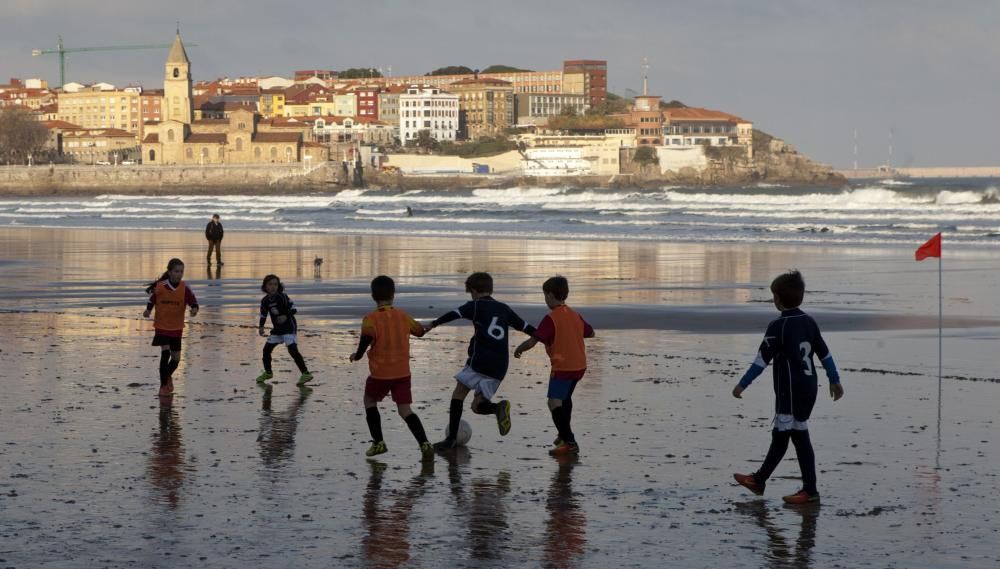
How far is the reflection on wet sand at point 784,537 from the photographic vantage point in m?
5.92

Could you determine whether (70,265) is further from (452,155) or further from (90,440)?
(452,155)

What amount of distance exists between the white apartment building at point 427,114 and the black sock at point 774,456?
16562 cm

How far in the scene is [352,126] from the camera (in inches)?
6447

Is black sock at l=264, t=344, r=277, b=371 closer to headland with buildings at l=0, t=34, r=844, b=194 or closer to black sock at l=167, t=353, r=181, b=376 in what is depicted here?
black sock at l=167, t=353, r=181, b=376

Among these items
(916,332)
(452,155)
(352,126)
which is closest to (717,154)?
(452,155)

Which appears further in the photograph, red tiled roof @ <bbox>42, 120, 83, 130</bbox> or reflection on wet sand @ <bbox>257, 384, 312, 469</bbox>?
red tiled roof @ <bbox>42, 120, 83, 130</bbox>

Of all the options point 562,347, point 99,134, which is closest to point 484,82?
point 99,134

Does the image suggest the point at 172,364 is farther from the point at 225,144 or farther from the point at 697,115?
the point at 697,115

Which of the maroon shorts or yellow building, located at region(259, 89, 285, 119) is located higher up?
yellow building, located at region(259, 89, 285, 119)

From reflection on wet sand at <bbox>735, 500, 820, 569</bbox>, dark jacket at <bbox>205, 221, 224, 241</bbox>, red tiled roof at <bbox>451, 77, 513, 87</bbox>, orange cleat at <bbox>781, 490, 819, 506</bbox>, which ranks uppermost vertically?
red tiled roof at <bbox>451, 77, 513, 87</bbox>

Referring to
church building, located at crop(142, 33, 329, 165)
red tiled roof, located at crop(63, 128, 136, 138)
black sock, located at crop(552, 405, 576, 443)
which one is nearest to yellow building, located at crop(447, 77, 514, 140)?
church building, located at crop(142, 33, 329, 165)

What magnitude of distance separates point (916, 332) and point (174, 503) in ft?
32.8

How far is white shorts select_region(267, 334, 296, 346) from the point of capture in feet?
37.1

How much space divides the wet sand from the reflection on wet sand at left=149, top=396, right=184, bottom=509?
0.10 feet
